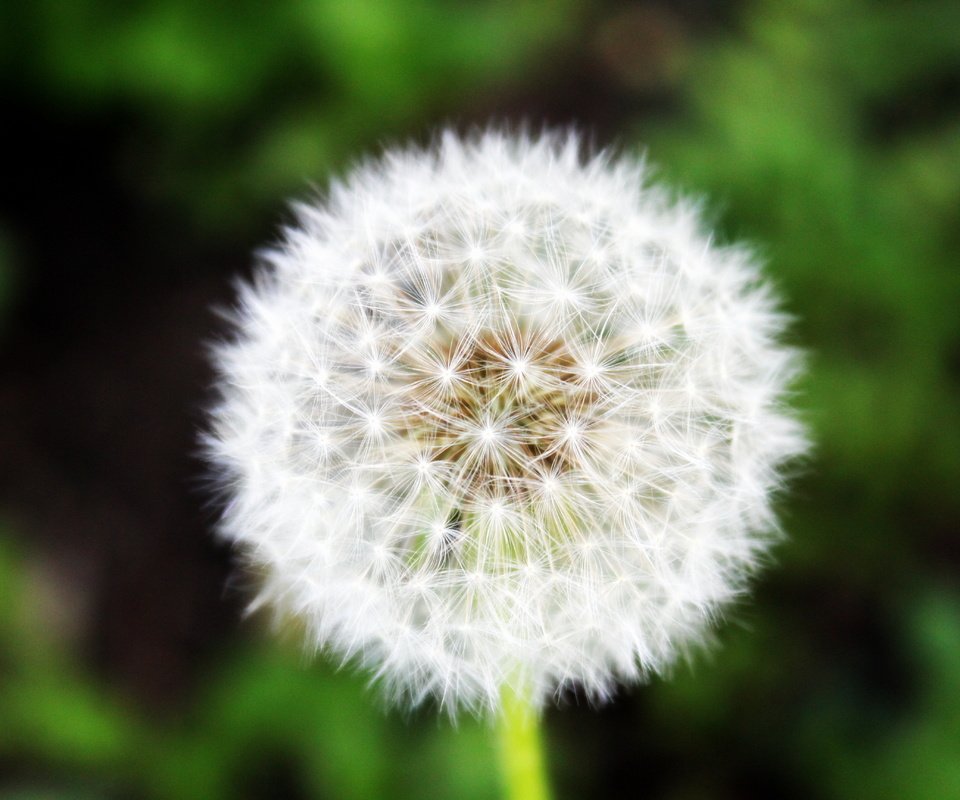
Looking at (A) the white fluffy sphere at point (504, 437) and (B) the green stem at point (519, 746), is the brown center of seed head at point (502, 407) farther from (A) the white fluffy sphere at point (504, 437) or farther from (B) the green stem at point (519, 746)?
(B) the green stem at point (519, 746)

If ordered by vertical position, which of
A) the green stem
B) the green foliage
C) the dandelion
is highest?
the green foliage

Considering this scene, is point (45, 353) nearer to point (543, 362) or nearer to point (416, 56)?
point (416, 56)

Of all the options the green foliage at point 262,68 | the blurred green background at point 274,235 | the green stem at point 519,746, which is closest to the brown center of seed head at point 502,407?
the green stem at point 519,746

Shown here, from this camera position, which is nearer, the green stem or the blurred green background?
the green stem

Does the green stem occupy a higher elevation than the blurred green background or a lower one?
lower

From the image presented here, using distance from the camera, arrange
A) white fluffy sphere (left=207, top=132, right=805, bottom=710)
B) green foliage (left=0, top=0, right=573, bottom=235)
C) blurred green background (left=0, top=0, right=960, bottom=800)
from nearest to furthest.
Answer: white fluffy sphere (left=207, top=132, right=805, bottom=710) < blurred green background (left=0, top=0, right=960, bottom=800) < green foliage (left=0, top=0, right=573, bottom=235)

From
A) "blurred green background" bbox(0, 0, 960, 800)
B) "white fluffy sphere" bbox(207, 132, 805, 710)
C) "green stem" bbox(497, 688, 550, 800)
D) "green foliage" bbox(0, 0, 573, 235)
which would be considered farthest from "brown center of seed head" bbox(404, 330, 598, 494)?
"green foliage" bbox(0, 0, 573, 235)

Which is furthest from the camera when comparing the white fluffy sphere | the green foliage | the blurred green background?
the green foliage

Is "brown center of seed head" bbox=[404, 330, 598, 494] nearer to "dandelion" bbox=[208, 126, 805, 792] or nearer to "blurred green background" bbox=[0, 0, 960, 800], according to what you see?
"dandelion" bbox=[208, 126, 805, 792]
